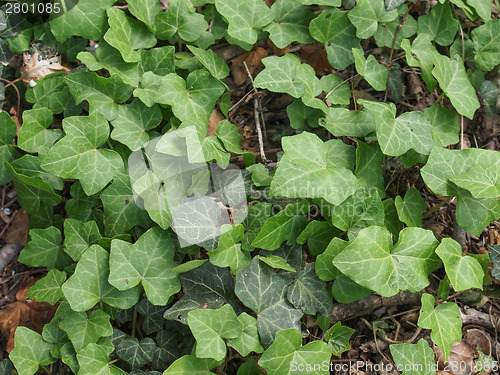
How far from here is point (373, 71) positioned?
1829mm

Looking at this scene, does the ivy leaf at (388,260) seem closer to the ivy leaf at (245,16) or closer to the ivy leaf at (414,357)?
the ivy leaf at (414,357)

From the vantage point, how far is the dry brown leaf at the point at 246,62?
198 cm

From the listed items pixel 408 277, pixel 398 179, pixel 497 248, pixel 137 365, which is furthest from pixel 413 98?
pixel 137 365

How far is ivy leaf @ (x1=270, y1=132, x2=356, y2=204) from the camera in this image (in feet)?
4.73

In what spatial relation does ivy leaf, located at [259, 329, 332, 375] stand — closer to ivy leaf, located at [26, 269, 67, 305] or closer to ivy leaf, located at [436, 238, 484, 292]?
ivy leaf, located at [436, 238, 484, 292]

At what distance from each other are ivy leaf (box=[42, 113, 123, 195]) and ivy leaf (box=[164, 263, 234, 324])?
1.67ft

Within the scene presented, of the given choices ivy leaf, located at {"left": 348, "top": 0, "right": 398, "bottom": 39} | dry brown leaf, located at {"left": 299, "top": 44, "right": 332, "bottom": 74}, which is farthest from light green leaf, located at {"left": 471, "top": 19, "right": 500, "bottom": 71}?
dry brown leaf, located at {"left": 299, "top": 44, "right": 332, "bottom": 74}

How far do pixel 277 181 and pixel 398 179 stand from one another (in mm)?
717

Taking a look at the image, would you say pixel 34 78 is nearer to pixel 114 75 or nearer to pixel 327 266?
pixel 114 75

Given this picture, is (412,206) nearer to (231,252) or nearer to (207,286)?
(231,252)

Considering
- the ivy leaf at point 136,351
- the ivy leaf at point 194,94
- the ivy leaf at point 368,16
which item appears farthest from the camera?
the ivy leaf at point 368,16

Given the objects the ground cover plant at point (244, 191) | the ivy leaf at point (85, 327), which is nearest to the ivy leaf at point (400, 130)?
the ground cover plant at point (244, 191)

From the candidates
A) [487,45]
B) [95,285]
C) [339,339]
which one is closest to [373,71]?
[487,45]

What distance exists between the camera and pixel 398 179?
73.5 inches
